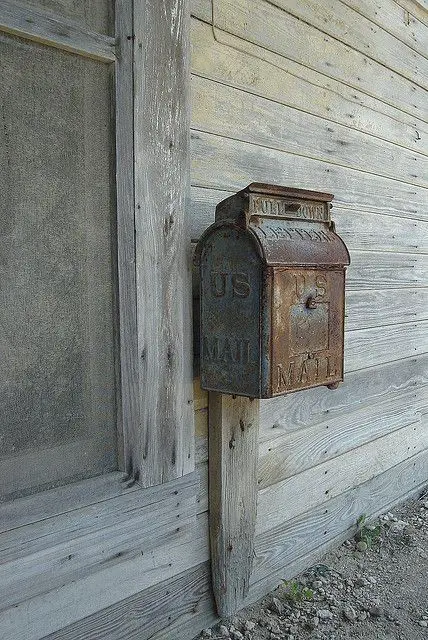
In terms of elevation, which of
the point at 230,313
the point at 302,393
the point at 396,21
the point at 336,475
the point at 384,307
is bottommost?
the point at 336,475

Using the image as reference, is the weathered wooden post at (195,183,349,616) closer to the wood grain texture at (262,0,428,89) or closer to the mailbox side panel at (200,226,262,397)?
the mailbox side panel at (200,226,262,397)

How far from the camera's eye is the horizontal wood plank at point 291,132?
2086 mm

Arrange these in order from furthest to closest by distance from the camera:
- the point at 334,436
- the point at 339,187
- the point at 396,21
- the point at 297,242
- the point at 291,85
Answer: the point at 396,21
the point at 334,436
the point at 339,187
the point at 291,85
the point at 297,242

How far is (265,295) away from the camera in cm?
184

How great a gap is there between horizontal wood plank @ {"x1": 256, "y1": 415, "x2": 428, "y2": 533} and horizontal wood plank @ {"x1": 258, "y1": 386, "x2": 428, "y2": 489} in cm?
3

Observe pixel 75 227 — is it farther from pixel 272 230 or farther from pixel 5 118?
pixel 272 230

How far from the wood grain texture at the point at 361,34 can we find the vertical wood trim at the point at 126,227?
857 millimetres

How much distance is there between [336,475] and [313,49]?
6.01 feet

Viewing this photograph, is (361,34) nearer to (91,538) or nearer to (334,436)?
(334,436)

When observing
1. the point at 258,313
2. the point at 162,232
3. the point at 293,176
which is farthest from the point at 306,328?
the point at 293,176

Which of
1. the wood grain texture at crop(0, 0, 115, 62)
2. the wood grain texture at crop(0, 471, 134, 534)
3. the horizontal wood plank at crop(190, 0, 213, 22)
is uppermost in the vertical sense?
the horizontal wood plank at crop(190, 0, 213, 22)

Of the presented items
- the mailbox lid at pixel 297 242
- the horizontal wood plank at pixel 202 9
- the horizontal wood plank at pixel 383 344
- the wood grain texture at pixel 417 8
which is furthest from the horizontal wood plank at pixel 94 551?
the wood grain texture at pixel 417 8

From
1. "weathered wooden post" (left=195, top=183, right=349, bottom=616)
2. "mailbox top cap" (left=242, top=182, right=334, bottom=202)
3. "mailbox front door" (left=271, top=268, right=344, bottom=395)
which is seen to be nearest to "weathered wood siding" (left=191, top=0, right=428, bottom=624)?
"weathered wooden post" (left=195, top=183, right=349, bottom=616)

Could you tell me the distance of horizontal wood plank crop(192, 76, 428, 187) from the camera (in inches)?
82.1
